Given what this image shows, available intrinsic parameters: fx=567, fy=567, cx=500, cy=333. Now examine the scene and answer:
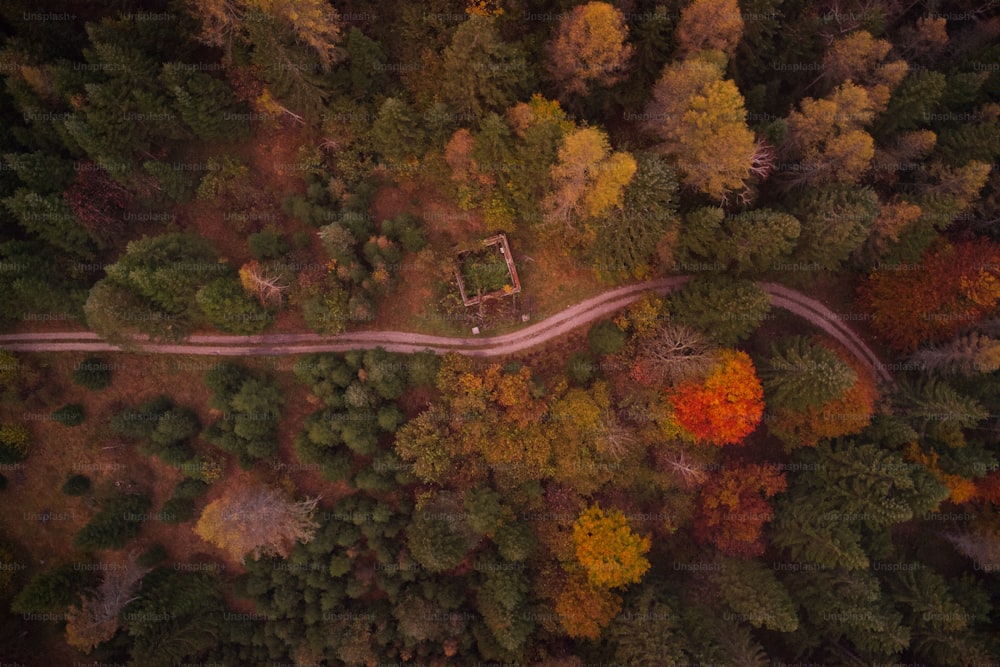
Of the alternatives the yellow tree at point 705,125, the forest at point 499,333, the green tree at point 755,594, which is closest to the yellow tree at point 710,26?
the forest at point 499,333

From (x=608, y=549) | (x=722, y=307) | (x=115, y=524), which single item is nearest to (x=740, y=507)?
(x=608, y=549)

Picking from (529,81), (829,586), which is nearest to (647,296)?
(529,81)

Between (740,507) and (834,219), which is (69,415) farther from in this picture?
(834,219)

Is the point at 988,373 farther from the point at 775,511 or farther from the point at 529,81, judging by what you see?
the point at 529,81

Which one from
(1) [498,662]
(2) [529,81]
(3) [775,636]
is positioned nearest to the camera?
(2) [529,81]

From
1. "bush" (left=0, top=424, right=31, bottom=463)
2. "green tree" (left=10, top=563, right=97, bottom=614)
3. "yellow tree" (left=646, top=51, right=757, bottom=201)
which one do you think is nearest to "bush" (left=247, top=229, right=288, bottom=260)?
Result: "bush" (left=0, top=424, right=31, bottom=463)

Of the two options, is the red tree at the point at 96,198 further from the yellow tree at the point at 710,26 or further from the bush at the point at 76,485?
the yellow tree at the point at 710,26
